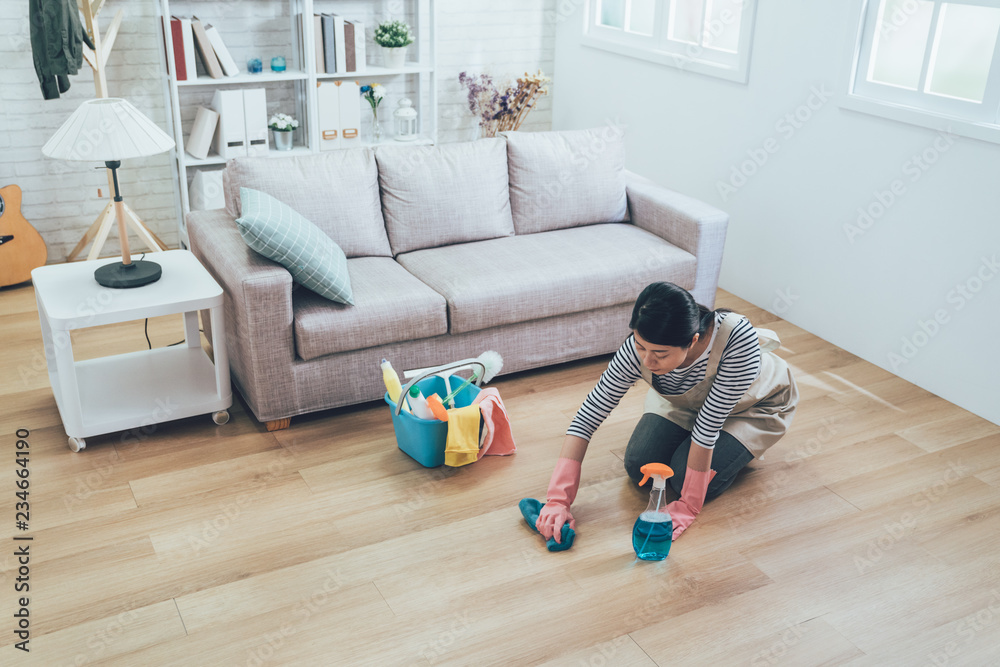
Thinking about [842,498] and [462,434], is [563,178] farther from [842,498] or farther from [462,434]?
[842,498]

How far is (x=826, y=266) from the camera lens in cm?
372

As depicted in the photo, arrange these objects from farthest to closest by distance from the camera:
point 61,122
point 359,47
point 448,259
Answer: point 359,47, point 61,122, point 448,259

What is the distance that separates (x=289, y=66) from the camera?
465 centimetres

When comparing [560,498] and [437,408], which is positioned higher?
[437,408]

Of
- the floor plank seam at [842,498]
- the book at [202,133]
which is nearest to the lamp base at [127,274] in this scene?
the book at [202,133]

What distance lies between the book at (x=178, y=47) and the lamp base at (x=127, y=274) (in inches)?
60.7

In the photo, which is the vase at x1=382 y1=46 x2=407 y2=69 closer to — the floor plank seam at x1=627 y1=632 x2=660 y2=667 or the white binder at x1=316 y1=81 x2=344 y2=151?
the white binder at x1=316 y1=81 x2=344 y2=151

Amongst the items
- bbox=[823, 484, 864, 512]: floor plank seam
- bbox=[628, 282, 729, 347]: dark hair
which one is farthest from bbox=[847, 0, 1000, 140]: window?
bbox=[628, 282, 729, 347]: dark hair

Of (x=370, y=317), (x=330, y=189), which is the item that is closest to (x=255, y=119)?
(x=330, y=189)

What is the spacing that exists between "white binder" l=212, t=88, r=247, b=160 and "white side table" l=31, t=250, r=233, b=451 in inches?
53.9

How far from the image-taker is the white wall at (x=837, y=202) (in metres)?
3.17

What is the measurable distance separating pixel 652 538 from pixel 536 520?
0.33 meters

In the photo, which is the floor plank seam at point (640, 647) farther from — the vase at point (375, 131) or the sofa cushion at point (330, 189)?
the vase at point (375, 131)

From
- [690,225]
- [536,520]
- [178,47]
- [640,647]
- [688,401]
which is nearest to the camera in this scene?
[640,647]
